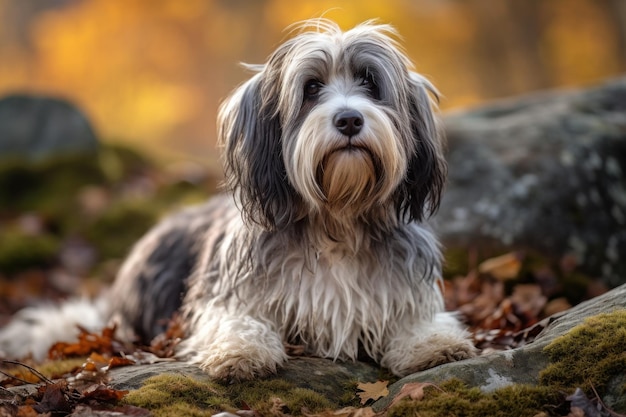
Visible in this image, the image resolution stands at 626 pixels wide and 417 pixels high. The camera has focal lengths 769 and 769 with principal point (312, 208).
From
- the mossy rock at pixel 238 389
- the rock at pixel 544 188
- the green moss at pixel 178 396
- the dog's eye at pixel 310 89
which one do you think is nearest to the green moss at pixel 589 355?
the mossy rock at pixel 238 389

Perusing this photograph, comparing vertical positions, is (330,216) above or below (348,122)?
below

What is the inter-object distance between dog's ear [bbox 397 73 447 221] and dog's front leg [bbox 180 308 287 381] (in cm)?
100

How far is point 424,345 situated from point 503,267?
214 centimetres

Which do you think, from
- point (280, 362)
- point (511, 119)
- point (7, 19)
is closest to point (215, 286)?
point (280, 362)

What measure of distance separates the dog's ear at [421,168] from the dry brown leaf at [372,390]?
38.3 inches

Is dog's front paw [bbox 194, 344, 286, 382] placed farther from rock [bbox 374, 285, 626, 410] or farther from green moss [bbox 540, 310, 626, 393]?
green moss [bbox 540, 310, 626, 393]

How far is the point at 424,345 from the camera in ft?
12.7

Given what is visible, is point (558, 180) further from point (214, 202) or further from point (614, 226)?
point (214, 202)

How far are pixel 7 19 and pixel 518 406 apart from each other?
21.1m

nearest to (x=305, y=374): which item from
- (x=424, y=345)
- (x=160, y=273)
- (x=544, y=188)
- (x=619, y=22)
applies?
(x=424, y=345)

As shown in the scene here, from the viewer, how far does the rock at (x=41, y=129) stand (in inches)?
383

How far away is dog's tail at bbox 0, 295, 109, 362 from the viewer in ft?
18.1

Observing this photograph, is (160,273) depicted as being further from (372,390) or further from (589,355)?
(589,355)

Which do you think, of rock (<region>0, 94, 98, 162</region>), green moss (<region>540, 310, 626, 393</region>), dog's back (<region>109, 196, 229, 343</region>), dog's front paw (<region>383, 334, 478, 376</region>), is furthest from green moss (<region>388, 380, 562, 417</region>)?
rock (<region>0, 94, 98, 162</region>)
